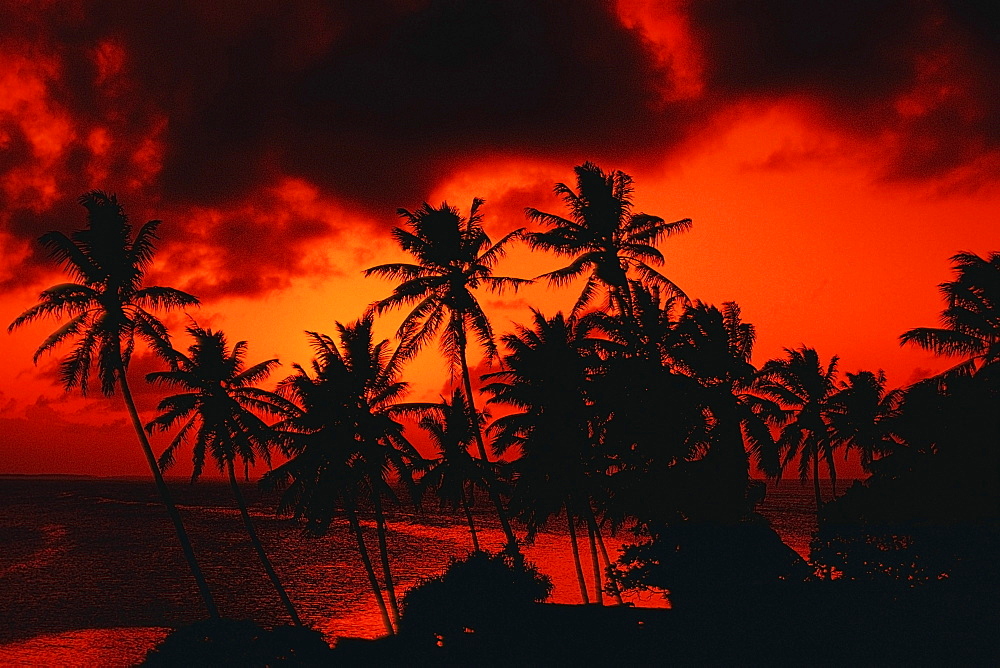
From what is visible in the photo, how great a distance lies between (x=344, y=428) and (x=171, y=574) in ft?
102

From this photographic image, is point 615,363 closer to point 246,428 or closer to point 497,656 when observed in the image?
point 497,656

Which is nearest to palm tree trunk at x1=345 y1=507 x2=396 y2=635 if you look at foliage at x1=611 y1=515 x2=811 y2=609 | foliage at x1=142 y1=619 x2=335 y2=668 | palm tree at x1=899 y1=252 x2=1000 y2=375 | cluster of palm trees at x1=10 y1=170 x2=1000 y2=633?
cluster of palm trees at x1=10 y1=170 x2=1000 y2=633

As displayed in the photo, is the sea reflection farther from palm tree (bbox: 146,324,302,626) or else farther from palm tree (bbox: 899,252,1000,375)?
palm tree (bbox: 899,252,1000,375)

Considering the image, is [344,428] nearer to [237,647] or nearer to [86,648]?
[237,647]

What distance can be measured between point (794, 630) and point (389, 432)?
15875 millimetres

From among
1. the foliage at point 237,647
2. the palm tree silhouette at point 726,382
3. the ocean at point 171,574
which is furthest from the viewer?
the ocean at point 171,574

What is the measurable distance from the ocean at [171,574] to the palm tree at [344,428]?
663cm

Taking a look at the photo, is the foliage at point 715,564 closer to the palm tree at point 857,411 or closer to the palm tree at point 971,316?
the palm tree at point 971,316

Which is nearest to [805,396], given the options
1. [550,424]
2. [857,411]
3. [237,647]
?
[857,411]

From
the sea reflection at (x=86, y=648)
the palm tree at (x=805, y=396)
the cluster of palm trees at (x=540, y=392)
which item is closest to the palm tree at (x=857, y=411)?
the palm tree at (x=805, y=396)

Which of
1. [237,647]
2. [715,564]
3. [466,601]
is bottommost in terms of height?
[466,601]

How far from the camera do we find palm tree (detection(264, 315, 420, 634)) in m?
25.6

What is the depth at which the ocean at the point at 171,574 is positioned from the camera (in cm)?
3170

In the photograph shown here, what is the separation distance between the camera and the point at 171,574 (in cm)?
4688
